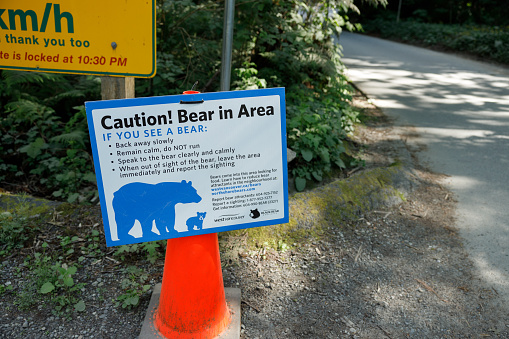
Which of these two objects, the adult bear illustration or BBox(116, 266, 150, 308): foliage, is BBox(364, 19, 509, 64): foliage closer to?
BBox(116, 266, 150, 308): foliage

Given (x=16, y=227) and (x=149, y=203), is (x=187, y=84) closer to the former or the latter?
A: (x=16, y=227)

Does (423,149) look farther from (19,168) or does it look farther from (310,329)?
(19,168)

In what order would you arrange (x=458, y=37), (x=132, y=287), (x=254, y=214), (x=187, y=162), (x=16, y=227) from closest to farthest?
(x=187, y=162)
(x=254, y=214)
(x=132, y=287)
(x=16, y=227)
(x=458, y=37)

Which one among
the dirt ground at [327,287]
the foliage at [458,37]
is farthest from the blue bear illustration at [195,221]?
the foliage at [458,37]

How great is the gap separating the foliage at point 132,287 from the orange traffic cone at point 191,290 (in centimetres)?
28

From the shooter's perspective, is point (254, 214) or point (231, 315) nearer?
point (254, 214)

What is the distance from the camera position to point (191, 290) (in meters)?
2.27

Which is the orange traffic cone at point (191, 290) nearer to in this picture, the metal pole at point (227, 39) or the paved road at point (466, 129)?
the metal pole at point (227, 39)

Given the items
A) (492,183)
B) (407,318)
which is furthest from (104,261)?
(492,183)

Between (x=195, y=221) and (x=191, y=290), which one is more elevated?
(x=195, y=221)

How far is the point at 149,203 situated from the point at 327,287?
1.41 m

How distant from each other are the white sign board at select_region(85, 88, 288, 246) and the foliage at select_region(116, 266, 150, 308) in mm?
614

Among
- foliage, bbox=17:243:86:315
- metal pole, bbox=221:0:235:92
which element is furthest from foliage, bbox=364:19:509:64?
foliage, bbox=17:243:86:315

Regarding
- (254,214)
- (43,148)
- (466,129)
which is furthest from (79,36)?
(466,129)
